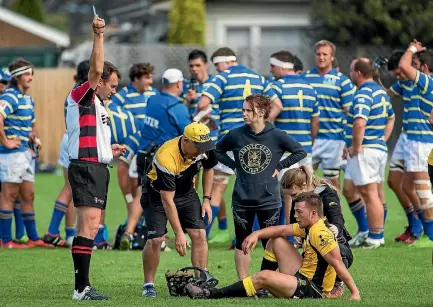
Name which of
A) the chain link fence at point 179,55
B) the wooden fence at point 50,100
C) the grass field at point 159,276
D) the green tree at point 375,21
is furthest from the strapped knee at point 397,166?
the green tree at point 375,21

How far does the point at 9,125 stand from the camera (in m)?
14.0

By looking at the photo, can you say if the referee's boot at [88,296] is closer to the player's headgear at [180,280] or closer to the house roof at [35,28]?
the player's headgear at [180,280]

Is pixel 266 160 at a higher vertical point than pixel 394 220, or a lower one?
higher

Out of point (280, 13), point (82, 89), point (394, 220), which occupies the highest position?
point (280, 13)

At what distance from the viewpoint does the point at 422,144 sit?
13.8 m

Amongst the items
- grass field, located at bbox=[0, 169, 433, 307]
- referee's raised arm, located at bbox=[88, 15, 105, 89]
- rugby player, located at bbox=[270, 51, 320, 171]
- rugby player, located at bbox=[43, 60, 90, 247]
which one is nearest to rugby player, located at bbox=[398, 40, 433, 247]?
grass field, located at bbox=[0, 169, 433, 307]

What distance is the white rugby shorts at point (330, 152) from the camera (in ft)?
48.2

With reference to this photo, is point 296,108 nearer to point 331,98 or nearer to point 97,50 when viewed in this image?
point 331,98

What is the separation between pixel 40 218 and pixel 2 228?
3596 mm

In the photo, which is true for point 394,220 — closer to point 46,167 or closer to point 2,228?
point 2,228

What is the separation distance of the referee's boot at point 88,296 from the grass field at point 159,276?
0.30 ft

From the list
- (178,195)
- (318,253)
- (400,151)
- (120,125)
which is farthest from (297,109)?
(318,253)

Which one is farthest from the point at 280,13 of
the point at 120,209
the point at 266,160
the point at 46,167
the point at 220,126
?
the point at 266,160

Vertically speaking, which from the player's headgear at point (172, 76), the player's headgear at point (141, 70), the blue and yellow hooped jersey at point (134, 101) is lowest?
the blue and yellow hooped jersey at point (134, 101)
